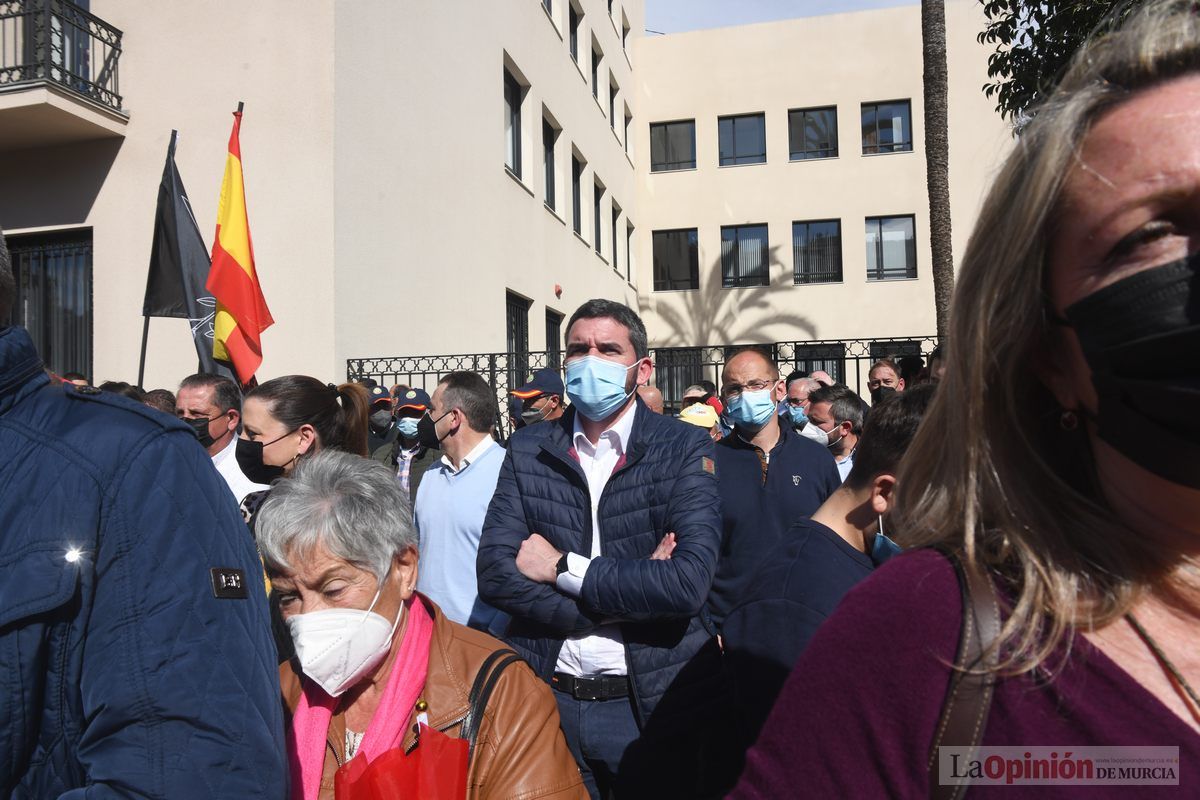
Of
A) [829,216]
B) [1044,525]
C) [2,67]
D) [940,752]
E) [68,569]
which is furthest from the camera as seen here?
[829,216]

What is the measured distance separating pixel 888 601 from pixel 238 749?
1.09m

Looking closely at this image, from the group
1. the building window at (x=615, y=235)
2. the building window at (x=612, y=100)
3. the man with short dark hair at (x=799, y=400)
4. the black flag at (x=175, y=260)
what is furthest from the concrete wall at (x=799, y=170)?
the black flag at (x=175, y=260)

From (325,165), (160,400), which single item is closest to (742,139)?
(325,165)

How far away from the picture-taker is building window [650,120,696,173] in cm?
2542

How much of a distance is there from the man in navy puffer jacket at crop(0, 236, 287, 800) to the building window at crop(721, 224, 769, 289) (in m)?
23.9

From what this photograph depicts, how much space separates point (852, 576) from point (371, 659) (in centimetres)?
133

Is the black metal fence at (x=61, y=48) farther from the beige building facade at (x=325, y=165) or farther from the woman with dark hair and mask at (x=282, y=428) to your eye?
the woman with dark hair and mask at (x=282, y=428)

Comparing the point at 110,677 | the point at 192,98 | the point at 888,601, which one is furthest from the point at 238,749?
the point at 192,98

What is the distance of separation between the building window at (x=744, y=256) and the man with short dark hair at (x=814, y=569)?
2251 centimetres

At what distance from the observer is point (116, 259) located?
9.86m

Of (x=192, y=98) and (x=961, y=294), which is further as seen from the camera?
(x=192, y=98)

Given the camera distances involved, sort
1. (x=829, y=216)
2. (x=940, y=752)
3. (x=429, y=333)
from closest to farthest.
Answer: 1. (x=940, y=752)
2. (x=429, y=333)
3. (x=829, y=216)

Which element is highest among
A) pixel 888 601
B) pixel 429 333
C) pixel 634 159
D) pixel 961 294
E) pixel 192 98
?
pixel 634 159

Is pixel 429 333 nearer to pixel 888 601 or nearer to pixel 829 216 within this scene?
pixel 888 601
